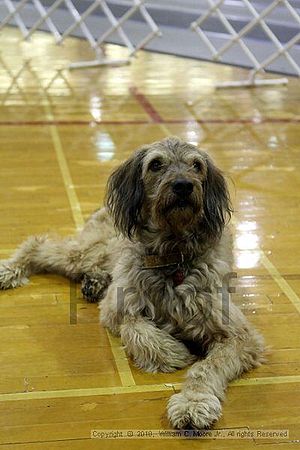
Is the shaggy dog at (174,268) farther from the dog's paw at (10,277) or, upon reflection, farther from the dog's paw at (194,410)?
the dog's paw at (10,277)

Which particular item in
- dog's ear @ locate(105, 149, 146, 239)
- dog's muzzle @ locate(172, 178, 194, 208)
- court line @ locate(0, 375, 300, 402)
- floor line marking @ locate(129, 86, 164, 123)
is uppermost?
dog's muzzle @ locate(172, 178, 194, 208)

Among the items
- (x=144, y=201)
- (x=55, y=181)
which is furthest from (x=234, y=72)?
(x=144, y=201)

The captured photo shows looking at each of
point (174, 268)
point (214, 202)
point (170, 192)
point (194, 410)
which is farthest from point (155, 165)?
point (194, 410)

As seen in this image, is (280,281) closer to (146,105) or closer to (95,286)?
(95,286)

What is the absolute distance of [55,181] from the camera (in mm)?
Answer: 6070

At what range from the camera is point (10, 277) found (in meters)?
4.44

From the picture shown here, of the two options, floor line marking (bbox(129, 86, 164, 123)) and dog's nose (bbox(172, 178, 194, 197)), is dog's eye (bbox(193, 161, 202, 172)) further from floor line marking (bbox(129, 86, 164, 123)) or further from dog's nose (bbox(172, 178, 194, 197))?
floor line marking (bbox(129, 86, 164, 123))

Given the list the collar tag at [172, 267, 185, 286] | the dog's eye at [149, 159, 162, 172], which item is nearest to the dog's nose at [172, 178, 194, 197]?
the dog's eye at [149, 159, 162, 172]

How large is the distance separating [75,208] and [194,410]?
8.60ft

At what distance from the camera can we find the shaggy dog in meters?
3.51

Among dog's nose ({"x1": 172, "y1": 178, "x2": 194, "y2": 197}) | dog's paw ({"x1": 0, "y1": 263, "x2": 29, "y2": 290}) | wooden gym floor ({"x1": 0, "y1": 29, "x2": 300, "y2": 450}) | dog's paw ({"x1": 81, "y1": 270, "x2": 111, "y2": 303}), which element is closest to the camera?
wooden gym floor ({"x1": 0, "y1": 29, "x2": 300, "y2": 450})

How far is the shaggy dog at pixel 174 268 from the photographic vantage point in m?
3.51

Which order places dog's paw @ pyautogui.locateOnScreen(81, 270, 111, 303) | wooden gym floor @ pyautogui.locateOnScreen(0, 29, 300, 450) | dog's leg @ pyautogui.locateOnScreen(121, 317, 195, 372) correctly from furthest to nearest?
dog's paw @ pyautogui.locateOnScreen(81, 270, 111, 303)
dog's leg @ pyautogui.locateOnScreen(121, 317, 195, 372)
wooden gym floor @ pyautogui.locateOnScreen(0, 29, 300, 450)

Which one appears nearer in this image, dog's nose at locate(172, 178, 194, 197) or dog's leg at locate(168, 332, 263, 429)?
dog's leg at locate(168, 332, 263, 429)
